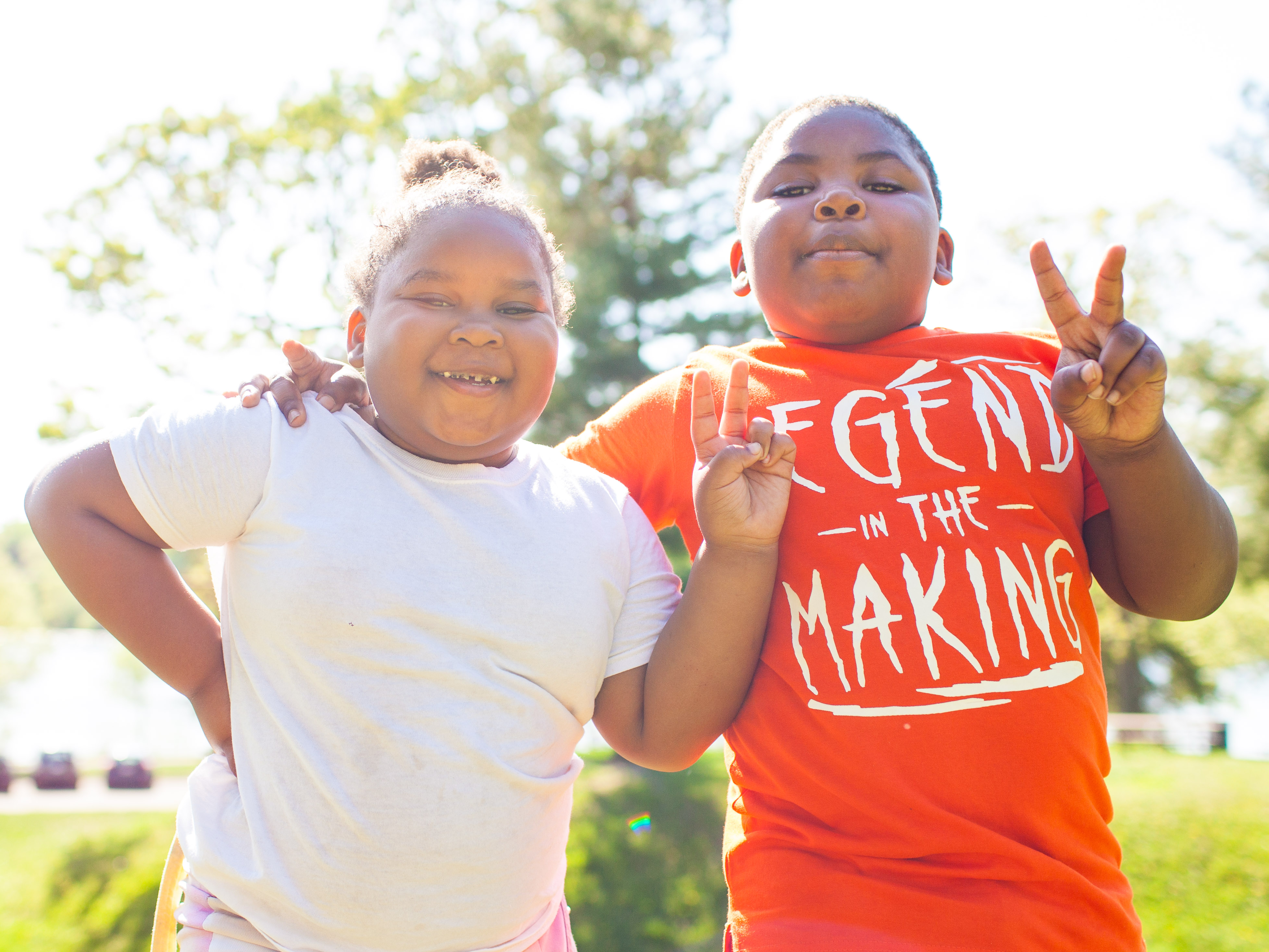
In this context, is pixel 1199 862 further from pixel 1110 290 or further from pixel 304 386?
pixel 304 386

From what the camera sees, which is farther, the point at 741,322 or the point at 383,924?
the point at 741,322

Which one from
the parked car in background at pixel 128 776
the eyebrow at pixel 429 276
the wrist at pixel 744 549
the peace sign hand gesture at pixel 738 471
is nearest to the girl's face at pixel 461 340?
the eyebrow at pixel 429 276

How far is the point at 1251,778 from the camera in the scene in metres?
9.12

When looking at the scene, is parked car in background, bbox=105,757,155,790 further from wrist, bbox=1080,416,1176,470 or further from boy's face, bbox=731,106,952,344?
wrist, bbox=1080,416,1176,470

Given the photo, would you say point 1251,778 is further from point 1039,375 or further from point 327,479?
point 327,479

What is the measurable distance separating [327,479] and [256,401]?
0.71 feet

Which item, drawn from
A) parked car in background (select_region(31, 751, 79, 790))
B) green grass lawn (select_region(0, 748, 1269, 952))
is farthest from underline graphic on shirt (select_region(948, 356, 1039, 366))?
parked car in background (select_region(31, 751, 79, 790))

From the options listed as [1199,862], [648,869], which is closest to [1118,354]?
[1199,862]

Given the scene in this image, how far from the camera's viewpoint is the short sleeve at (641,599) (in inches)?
72.4

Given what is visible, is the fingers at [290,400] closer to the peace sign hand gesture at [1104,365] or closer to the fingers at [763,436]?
the fingers at [763,436]

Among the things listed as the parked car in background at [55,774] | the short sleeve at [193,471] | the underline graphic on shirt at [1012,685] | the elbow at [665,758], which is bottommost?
the parked car in background at [55,774]

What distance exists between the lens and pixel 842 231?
1912mm

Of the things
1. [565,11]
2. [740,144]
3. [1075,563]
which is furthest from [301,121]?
[1075,563]

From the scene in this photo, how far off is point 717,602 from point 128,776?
21.1 m
